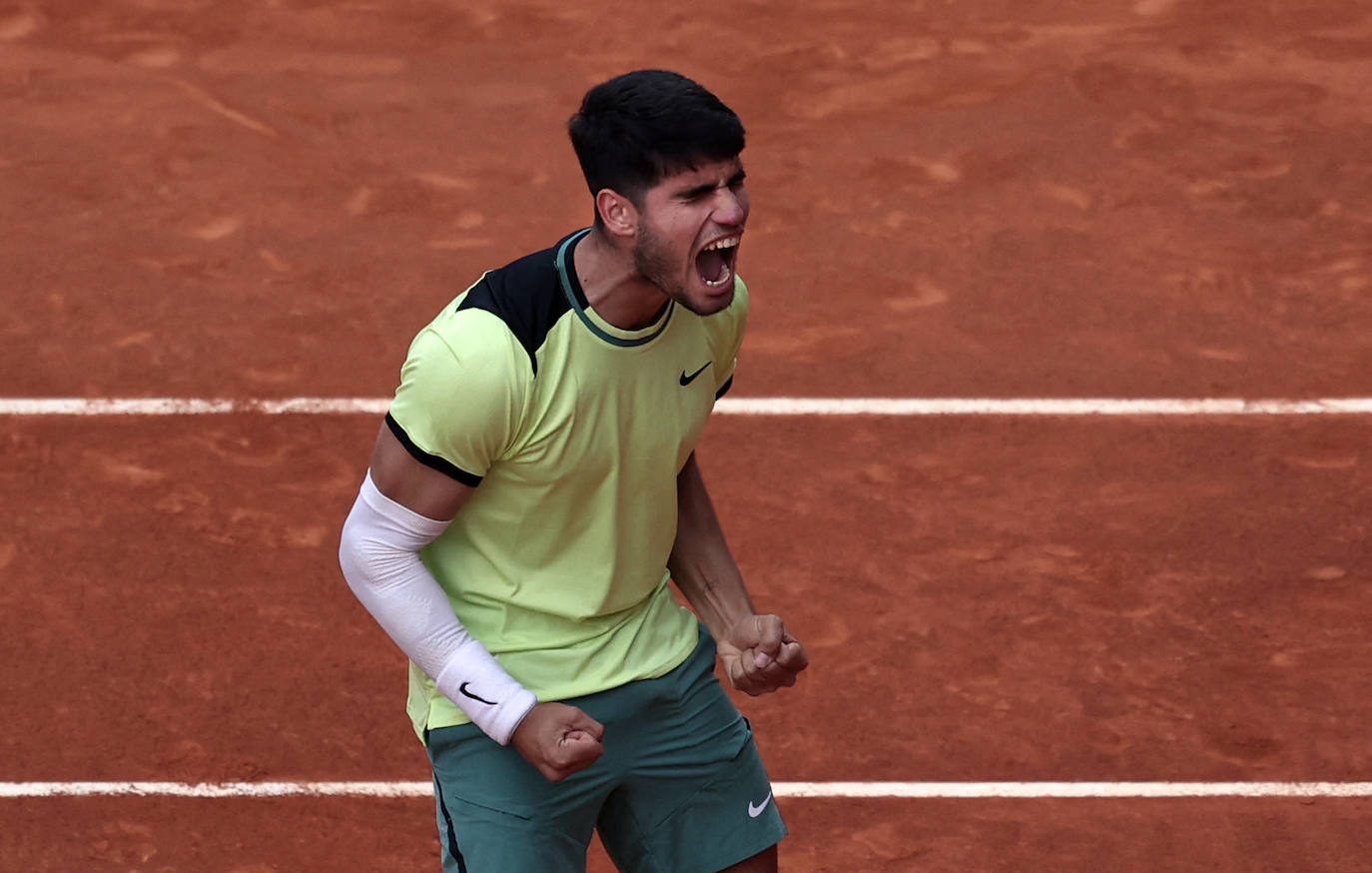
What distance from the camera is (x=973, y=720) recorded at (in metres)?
5.91

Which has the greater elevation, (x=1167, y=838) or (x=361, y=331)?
(x=361, y=331)

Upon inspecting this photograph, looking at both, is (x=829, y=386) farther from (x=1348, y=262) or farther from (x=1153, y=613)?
(x=1348, y=262)

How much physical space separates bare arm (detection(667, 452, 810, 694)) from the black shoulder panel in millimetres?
571

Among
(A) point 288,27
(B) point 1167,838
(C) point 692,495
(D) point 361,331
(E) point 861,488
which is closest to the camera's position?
(C) point 692,495

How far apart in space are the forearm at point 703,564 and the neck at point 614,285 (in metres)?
0.50

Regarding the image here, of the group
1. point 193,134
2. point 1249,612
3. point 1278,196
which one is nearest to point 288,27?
point 193,134

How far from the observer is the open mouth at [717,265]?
10.3ft

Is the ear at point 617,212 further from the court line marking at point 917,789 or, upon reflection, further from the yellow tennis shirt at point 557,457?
the court line marking at point 917,789

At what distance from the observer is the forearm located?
367 centimetres

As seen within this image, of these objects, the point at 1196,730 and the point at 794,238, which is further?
the point at 794,238

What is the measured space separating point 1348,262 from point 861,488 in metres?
2.36

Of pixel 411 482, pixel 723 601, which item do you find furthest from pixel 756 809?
pixel 411 482

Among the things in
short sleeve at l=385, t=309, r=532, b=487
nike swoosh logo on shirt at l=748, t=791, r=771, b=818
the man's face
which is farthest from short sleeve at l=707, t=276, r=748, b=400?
nike swoosh logo on shirt at l=748, t=791, r=771, b=818

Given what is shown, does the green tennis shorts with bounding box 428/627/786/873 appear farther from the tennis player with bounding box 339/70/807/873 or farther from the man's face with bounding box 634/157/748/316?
the man's face with bounding box 634/157/748/316
